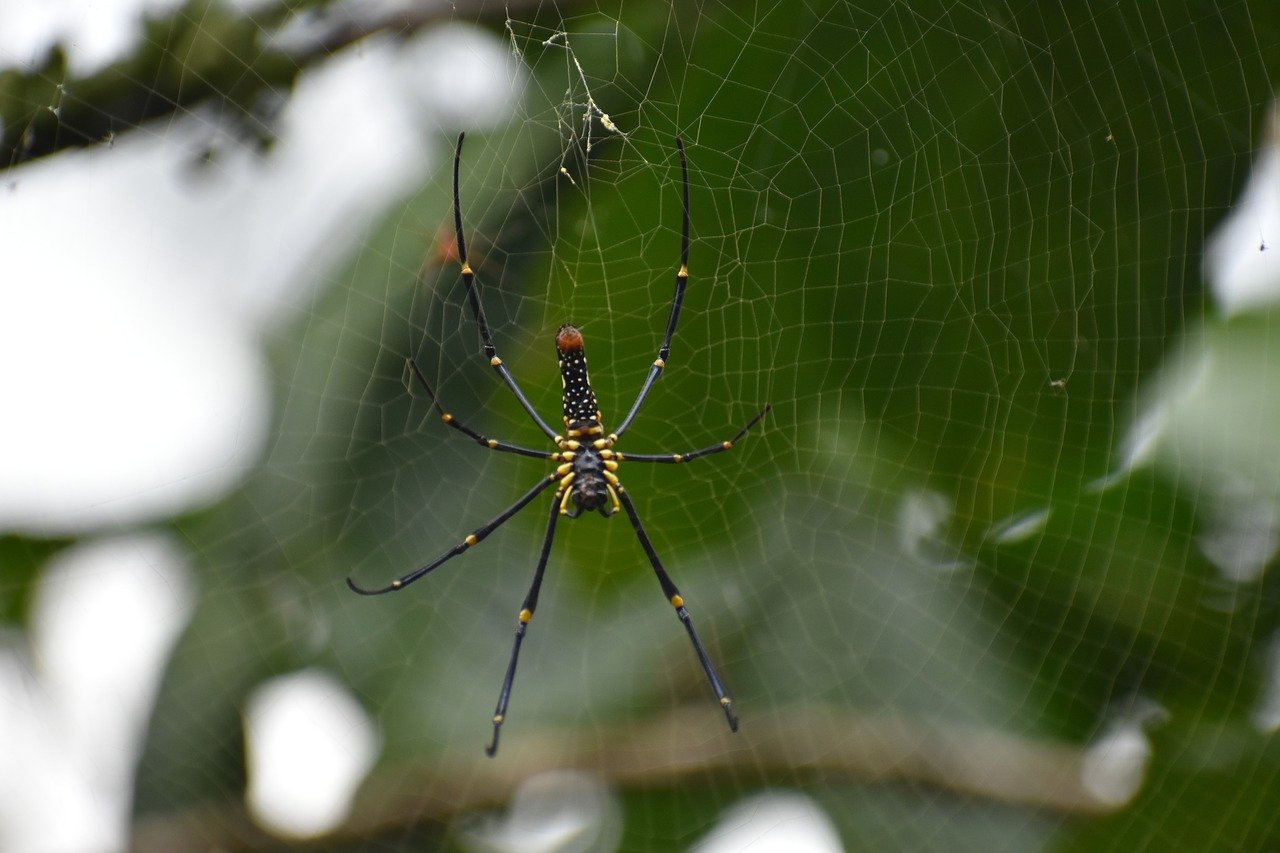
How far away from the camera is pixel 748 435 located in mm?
2988

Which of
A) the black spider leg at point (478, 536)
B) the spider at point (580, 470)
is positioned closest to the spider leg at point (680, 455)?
the spider at point (580, 470)

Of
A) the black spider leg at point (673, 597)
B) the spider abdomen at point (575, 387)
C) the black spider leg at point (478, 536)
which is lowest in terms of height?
the black spider leg at point (673, 597)

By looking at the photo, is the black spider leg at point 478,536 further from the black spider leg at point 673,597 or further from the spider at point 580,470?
the black spider leg at point 673,597

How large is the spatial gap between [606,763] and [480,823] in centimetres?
50

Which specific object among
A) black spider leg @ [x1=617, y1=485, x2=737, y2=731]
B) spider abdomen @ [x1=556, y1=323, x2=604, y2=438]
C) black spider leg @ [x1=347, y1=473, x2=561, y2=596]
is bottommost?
black spider leg @ [x1=617, y1=485, x2=737, y2=731]

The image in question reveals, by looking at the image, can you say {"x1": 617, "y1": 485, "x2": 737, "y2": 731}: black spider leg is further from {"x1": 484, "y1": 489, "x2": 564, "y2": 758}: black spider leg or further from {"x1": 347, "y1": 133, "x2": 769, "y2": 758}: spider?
{"x1": 484, "y1": 489, "x2": 564, "y2": 758}: black spider leg

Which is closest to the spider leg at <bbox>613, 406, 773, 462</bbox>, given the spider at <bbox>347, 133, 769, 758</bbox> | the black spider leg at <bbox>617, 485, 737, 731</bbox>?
the spider at <bbox>347, 133, 769, 758</bbox>

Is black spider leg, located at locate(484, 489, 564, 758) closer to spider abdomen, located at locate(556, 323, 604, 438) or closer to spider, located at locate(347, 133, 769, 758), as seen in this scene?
spider, located at locate(347, 133, 769, 758)

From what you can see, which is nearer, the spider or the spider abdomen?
the spider abdomen

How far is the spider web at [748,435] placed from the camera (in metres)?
2.20

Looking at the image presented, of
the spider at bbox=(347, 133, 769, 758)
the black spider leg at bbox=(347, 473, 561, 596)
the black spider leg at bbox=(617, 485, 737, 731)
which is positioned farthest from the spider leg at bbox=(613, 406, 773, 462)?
the black spider leg at bbox=(347, 473, 561, 596)

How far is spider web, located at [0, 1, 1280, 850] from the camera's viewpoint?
7.22ft

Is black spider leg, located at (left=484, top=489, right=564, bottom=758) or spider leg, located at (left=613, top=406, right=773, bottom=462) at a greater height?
spider leg, located at (left=613, top=406, right=773, bottom=462)

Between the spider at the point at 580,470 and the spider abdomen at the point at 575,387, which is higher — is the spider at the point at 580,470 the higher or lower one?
the lower one
